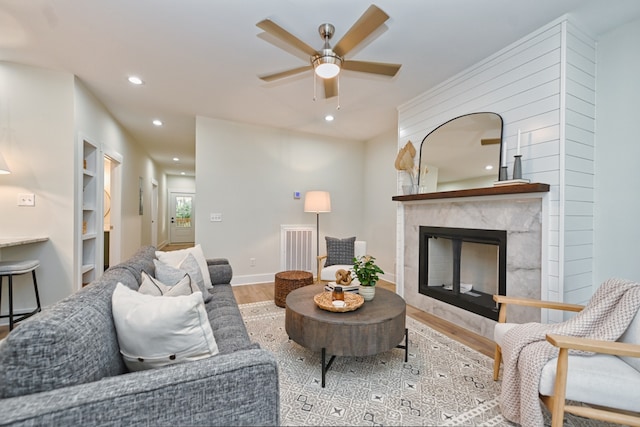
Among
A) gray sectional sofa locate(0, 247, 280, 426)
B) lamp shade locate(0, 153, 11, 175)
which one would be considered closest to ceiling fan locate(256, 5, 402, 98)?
gray sectional sofa locate(0, 247, 280, 426)

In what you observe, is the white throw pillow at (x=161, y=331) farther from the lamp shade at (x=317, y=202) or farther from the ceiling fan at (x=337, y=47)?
the lamp shade at (x=317, y=202)

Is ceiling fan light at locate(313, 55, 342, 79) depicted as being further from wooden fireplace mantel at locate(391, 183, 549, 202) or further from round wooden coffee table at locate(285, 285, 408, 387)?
round wooden coffee table at locate(285, 285, 408, 387)

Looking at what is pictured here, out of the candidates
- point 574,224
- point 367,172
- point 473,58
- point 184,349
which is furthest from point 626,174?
point 367,172

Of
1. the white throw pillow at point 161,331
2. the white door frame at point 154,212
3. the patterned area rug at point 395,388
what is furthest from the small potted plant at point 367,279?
the white door frame at point 154,212

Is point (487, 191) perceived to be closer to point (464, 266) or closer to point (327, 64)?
point (464, 266)

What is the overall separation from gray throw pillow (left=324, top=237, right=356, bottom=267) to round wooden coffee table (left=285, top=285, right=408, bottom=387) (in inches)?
70.8

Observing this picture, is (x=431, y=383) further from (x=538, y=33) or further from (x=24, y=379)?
(x=538, y=33)

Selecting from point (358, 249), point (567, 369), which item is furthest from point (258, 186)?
point (567, 369)

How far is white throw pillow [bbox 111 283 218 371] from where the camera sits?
3.56 ft

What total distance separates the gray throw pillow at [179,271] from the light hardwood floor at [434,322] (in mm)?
1395

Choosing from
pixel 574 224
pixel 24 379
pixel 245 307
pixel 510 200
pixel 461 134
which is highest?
pixel 461 134

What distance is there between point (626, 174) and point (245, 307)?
12.3ft

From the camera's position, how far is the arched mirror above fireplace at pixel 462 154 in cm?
259

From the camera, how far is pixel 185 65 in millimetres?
2762
